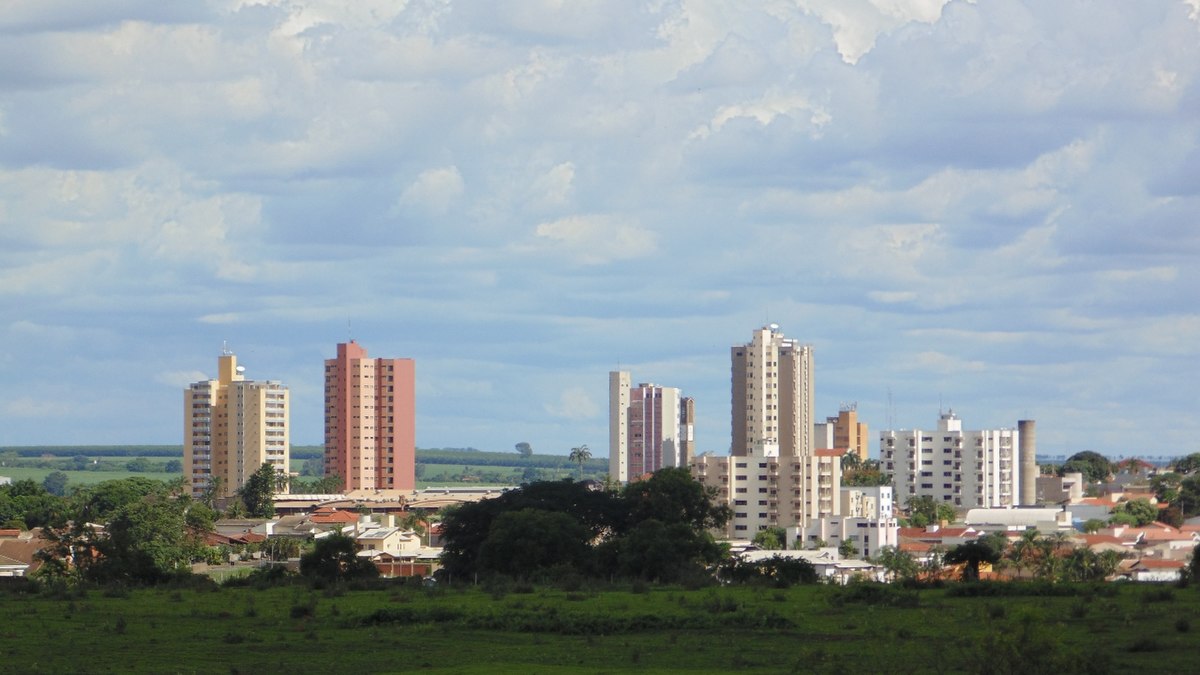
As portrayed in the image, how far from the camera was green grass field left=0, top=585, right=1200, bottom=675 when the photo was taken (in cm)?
2220

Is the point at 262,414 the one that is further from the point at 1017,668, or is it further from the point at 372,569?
the point at 1017,668

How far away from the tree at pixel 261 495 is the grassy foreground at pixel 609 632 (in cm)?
12848

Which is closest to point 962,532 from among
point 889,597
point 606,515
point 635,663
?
point 606,515

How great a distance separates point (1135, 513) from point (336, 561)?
121 metres

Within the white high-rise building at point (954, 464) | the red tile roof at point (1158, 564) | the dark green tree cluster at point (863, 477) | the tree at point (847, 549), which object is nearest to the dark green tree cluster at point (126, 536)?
the tree at point (847, 549)

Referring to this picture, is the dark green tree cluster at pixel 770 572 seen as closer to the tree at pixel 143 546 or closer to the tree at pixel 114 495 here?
the tree at pixel 143 546

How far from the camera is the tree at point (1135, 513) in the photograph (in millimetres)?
146375

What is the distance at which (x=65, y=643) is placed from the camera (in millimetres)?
25609

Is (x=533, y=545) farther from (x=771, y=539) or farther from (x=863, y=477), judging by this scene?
(x=863, y=477)

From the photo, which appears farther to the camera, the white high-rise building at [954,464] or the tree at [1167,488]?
the white high-rise building at [954,464]

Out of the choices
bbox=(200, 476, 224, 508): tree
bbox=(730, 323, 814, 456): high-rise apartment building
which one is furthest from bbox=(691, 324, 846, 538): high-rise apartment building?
bbox=(200, 476, 224, 508): tree

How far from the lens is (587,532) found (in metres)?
51.8

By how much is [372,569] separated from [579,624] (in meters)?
19.1

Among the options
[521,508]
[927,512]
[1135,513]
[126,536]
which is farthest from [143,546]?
[927,512]
